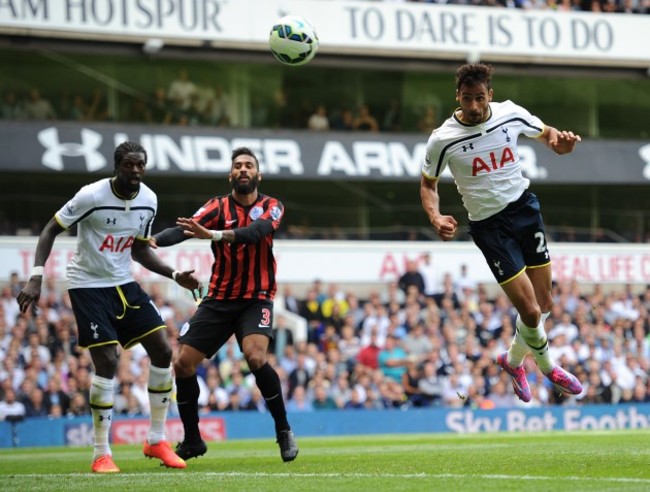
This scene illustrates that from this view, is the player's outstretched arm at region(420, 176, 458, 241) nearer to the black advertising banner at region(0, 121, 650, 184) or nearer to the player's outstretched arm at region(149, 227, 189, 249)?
the player's outstretched arm at region(149, 227, 189, 249)

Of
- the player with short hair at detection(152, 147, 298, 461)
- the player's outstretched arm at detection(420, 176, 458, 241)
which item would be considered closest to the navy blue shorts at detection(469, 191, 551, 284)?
the player's outstretched arm at detection(420, 176, 458, 241)

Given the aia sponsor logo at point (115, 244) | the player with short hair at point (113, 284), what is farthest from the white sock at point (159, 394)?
the aia sponsor logo at point (115, 244)

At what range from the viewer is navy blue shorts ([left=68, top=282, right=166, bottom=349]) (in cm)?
1035

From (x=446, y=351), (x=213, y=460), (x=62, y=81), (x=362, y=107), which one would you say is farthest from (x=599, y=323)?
(x=213, y=460)

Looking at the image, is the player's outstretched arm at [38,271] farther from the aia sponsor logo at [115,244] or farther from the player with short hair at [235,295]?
the player with short hair at [235,295]

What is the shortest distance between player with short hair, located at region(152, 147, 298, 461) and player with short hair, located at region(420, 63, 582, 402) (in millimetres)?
1482

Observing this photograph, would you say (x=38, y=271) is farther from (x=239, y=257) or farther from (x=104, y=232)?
(x=239, y=257)

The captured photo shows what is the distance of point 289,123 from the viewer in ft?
94.1

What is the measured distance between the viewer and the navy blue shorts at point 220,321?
34.1 feet

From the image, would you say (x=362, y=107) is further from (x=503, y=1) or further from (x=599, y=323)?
(x=599, y=323)

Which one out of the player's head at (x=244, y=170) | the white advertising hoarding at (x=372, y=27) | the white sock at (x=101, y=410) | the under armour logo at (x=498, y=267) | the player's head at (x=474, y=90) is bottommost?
the white sock at (x=101, y=410)

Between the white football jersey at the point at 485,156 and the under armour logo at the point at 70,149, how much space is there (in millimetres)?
16851

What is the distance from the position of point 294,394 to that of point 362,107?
35.7 ft

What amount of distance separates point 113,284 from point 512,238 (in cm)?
344
